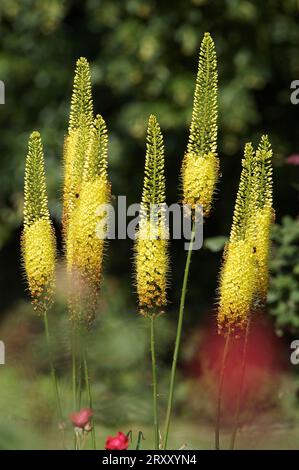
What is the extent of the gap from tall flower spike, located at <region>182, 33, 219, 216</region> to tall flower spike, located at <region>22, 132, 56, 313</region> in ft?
1.37

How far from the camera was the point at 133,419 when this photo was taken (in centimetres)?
506

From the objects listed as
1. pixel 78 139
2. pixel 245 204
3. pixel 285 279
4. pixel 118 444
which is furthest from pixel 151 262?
pixel 285 279

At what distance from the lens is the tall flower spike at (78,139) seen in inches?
110

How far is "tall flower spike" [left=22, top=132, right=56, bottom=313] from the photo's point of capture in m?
2.79

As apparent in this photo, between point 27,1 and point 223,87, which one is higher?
point 27,1

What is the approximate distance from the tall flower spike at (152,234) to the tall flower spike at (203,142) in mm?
97

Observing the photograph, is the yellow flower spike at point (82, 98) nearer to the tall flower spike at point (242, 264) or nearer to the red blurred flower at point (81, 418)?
the tall flower spike at point (242, 264)

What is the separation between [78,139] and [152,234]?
1.23 feet

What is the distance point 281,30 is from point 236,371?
2409 millimetres

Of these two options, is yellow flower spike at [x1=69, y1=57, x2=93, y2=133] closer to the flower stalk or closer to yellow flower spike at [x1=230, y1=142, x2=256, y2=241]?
the flower stalk

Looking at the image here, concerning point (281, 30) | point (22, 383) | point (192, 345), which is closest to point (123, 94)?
point (281, 30)
